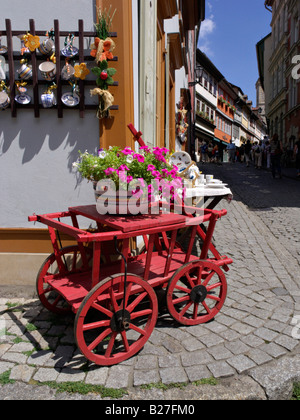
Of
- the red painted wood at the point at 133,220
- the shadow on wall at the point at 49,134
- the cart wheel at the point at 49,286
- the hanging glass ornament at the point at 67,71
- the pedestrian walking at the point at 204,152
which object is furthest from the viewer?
the pedestrian walking at the point at 204,152

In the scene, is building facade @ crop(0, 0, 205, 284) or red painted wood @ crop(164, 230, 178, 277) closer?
red painted wood @ crop(164, 230, 178, 277)

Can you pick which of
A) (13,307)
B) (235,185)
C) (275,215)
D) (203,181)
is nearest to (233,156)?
(235,185)

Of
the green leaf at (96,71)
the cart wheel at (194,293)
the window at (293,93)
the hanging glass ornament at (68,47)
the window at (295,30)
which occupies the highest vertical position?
the window at (295,30)

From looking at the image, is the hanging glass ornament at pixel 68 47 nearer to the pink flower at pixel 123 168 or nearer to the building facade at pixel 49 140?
the building facade at pixel 49 140

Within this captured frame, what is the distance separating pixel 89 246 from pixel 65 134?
116 centimetres

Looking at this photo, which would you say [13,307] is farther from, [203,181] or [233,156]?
[233,156]

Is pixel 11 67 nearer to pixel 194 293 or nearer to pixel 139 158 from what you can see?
pixel 139 158

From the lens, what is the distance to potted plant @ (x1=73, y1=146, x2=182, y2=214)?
8.24 ft

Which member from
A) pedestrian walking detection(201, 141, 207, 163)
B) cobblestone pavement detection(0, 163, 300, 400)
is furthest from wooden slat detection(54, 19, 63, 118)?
pedestrian walking detection(201, 141, 207, 163)

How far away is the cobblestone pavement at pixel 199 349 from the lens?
7.28ft

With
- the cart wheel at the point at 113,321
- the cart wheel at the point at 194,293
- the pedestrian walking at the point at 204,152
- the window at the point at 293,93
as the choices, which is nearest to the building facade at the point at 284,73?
the window at the point at 293,93

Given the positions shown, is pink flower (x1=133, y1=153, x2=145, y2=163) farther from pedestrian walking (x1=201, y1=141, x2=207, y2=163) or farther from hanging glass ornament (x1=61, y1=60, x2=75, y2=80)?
pedestrian walking (x1=201, y1=141, x2=207, y2=163)

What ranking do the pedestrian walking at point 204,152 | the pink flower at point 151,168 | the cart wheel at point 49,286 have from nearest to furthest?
the pink flower at point 151,168, the cart wheel at point 49,286, the pedestrian walking at point 204,152

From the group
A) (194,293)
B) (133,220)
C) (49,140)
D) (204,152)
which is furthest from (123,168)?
(204,152)
